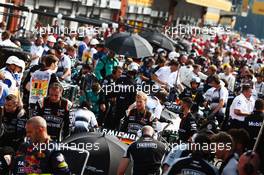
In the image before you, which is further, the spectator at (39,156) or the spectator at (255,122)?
the spectator at (255,122)

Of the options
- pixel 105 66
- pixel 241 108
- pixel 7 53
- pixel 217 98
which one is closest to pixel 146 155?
pixel 241 108

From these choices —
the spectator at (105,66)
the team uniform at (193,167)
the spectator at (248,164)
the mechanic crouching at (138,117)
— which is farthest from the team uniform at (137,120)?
the spectator at (105,66)

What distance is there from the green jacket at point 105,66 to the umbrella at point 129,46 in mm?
849

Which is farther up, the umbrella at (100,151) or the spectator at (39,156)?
A: the spectator at (39,156)

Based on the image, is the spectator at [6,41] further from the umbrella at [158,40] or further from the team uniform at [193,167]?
the team uniform at [193,167]

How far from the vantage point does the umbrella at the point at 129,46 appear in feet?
61.1

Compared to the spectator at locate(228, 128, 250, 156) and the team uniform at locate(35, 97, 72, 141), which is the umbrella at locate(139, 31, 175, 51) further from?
the spectator at locate(228, 128, 250, 156)

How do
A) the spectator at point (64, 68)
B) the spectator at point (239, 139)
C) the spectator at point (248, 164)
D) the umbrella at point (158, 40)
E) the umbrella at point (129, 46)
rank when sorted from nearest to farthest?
the spectator at point (248, 164), the spectator at point (239, 139), the spectator at point (64, 68), the umbrella at point (129, 46), the umbrella at point (158, 40)

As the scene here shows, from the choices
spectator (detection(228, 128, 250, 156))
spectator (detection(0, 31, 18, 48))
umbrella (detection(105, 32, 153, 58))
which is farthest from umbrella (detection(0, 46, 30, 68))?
Answer: spectator (detection(228, 128, 250, 156))

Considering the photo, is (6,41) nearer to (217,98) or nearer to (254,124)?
(217,98)

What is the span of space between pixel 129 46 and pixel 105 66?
1.52 metres

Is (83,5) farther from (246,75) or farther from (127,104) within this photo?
(127,104)

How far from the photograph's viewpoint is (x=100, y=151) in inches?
378

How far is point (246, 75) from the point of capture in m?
20.5
